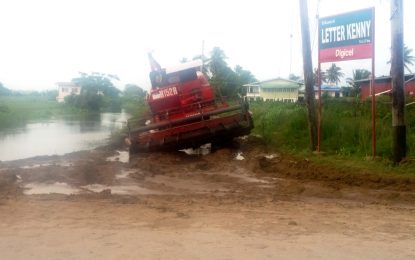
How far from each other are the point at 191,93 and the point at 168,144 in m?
2.55

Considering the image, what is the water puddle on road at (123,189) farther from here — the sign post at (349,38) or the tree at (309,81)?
the tree at (309,81)

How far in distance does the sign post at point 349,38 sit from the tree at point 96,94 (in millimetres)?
60449

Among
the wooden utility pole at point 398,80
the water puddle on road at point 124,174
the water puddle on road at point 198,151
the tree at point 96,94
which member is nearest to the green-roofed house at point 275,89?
the tree at point 96,94

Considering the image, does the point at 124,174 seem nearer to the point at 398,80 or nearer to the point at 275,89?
the point at 398,80

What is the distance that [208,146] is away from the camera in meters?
17.7

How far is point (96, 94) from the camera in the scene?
72875mm

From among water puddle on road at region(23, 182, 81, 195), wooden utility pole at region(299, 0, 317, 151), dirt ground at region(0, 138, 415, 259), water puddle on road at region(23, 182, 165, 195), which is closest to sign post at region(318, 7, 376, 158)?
wooden utility pole at region(299, 0, 317, 151)

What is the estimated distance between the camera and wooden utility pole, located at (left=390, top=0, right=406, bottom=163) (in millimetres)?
11156

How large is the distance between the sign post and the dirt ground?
2893 mm

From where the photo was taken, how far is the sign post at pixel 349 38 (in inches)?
475

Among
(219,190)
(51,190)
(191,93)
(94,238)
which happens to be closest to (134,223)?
(94,238)

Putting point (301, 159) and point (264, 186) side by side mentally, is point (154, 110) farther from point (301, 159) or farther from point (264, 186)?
point (264, 186)

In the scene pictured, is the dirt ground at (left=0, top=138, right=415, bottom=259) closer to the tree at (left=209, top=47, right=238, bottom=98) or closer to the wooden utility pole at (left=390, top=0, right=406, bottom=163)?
the wooden utility pole at (left=390, top=0, right=406, bottom=163)

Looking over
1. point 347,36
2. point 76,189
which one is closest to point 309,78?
point 347,36
